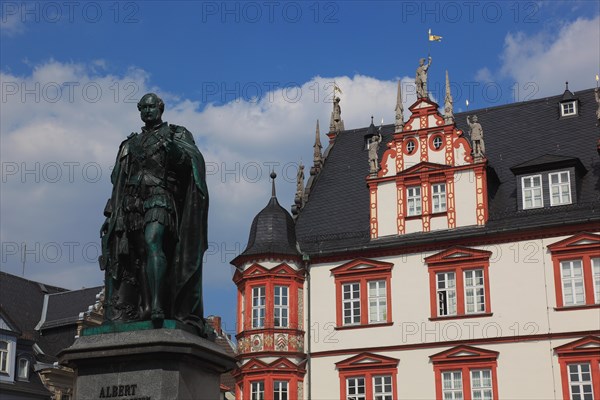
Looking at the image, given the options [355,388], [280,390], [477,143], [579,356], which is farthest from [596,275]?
[280,390]

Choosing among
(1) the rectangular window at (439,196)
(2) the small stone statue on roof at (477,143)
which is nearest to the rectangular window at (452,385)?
(1) the rectangular window at (439,196)

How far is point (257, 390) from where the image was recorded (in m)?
33.8

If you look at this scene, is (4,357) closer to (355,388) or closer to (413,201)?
(355,388)

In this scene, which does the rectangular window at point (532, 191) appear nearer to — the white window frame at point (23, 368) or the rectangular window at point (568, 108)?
the rectangular window at point (568, 108)

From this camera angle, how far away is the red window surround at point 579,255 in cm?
3076

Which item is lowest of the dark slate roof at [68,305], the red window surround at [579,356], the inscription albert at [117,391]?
the inscription albert at [117,391]

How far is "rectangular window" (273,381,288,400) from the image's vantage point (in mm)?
33594

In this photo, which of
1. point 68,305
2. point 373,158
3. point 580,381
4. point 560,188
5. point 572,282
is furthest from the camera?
point 68,305

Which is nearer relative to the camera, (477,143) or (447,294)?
Result: (447,294)

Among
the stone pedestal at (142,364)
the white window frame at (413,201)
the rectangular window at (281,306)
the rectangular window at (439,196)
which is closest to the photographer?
the stone pedestal at (142,364)

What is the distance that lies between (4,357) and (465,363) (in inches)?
781

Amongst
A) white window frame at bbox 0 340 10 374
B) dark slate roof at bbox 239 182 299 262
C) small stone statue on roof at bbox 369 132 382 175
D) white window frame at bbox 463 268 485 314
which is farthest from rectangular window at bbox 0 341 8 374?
white window frame at bbox 463 268 485 314

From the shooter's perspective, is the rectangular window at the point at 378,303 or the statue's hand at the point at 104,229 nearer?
the statue's hand at the point at 104,229

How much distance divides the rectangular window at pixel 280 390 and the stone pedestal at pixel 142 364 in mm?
24302
